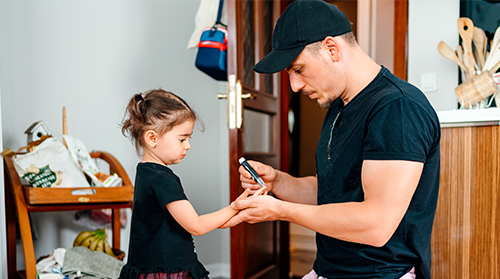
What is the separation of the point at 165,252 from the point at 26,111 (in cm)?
133

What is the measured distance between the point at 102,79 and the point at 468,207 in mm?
2004

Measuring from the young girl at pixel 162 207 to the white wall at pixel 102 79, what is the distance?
78 cm

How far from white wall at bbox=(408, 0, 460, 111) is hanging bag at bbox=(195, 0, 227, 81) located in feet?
3.32

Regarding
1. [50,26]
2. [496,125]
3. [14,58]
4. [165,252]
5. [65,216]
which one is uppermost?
[50,26]

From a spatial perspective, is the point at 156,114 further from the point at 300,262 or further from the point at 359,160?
the point at 300,262

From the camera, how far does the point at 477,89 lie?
145cm

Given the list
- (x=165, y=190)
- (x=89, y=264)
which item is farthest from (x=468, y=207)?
(x=89, y=264)

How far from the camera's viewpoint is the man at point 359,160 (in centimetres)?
81

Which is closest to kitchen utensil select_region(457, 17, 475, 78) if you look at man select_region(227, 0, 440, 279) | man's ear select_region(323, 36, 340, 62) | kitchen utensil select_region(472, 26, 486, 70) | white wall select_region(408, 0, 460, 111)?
kitchen utensil select_region(472, 26, 486, 70)

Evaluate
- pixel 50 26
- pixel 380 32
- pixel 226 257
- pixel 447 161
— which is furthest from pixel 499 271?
pixel 50 26

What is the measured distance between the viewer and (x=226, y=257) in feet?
9.04

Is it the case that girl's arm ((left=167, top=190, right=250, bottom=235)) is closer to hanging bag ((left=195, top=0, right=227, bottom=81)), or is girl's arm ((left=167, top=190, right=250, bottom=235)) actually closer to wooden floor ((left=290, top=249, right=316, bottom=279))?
hanging bag ((left=195, top=0, right=227, bottom=81))

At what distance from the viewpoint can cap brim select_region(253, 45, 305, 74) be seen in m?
0.94

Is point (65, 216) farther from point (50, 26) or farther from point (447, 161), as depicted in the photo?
point (447, 161)
